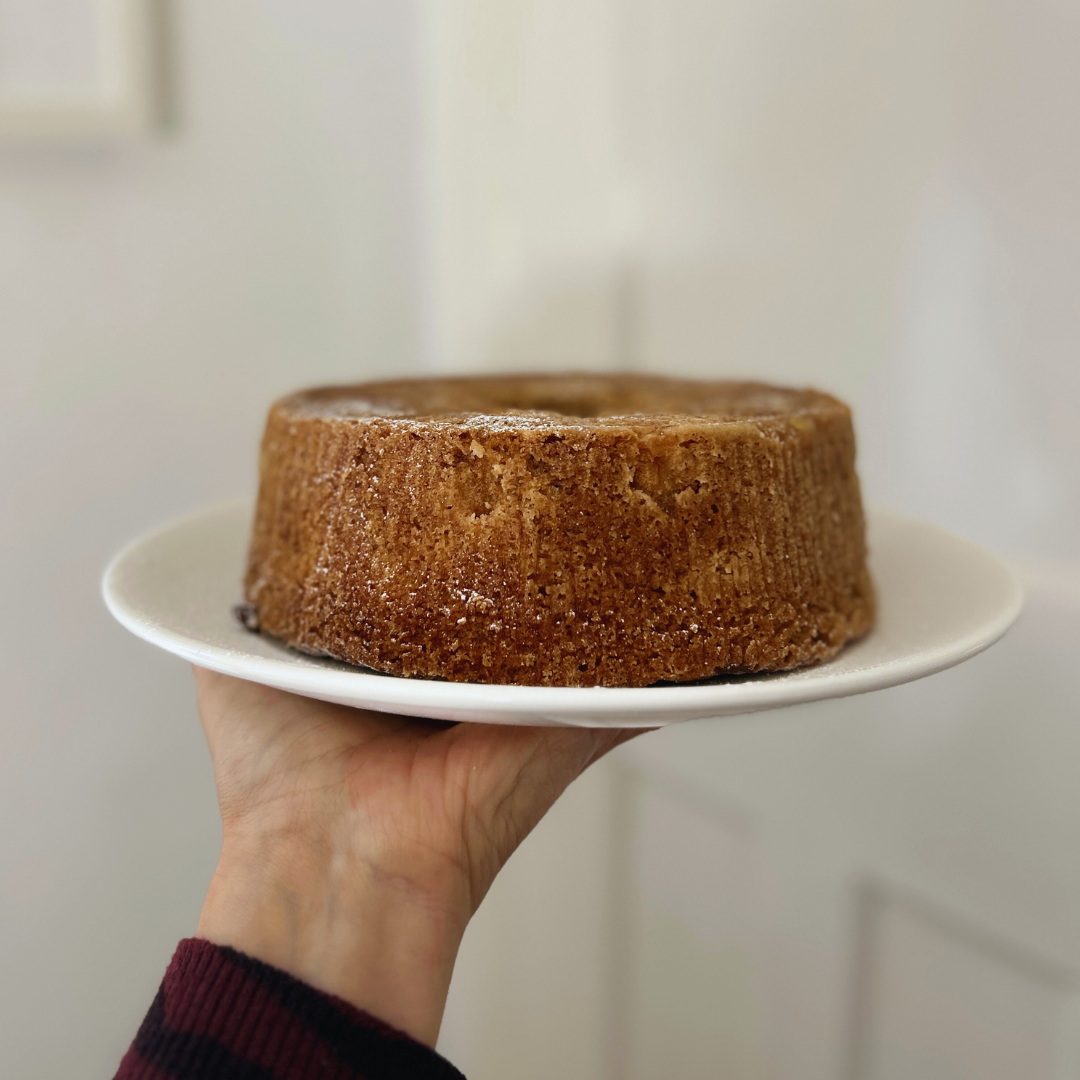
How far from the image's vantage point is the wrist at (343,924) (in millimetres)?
805

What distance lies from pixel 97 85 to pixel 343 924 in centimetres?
108

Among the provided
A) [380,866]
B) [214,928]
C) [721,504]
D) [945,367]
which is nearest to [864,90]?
[945,367]

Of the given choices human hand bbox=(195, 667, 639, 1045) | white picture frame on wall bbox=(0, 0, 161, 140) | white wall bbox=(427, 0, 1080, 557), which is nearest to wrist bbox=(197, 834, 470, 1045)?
human hand bbox=(195, 667, 639, 1045)

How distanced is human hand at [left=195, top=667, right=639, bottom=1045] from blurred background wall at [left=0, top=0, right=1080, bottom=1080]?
2.01ft

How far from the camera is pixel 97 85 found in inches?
51.4

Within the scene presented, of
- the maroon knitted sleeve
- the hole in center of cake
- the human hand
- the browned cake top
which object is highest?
the browned cake top

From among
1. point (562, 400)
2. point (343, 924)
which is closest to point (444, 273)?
point (562, 400)

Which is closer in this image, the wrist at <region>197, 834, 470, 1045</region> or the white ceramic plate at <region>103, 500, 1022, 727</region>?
the white ceramic plate at <region>103, 500, 1022, 727</region>

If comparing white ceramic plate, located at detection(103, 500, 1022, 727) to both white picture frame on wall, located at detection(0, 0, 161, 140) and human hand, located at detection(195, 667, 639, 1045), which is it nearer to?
human hand, located at detection(195, 667, 639, 1045)

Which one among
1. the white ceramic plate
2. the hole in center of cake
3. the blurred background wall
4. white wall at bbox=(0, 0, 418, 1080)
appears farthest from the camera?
white wall at bbox=(0, 0, 418, 1080)

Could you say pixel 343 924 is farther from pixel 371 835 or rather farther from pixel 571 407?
pixel 571 407

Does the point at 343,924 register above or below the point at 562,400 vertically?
below

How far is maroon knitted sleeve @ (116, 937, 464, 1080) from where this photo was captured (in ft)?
2.39

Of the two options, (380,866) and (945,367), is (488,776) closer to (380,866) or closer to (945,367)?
(380,866)
